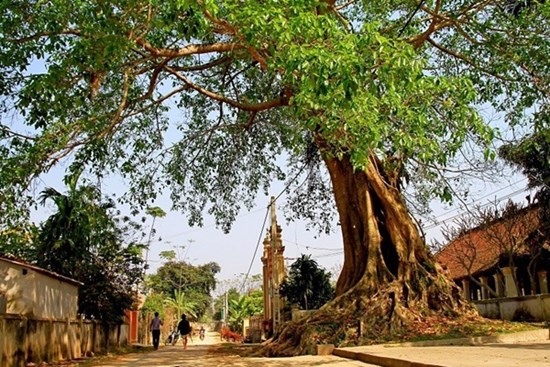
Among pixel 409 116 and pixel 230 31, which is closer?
pixel 409 116

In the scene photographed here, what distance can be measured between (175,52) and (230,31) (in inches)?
114

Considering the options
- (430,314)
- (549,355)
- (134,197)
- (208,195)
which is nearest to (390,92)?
(549,355)

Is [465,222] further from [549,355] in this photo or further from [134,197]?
[549,355]

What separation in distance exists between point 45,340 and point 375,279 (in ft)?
23.6

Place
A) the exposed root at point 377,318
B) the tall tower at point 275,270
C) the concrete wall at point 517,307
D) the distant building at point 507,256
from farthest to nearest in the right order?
1. the tall tower at point 275,270
2. the distant building at point 507,256
3. the concrete wall at point 517,307
4. the exposed root at point 377,318

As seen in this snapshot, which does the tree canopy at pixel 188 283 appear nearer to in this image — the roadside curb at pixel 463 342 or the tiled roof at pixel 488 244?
the tiled roof at pixel 488 244

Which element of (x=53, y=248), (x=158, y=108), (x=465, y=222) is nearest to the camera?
(x=158, y=108)

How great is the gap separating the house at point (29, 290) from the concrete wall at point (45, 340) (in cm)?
47

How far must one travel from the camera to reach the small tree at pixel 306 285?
23.6 meters

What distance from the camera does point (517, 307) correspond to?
16797mm

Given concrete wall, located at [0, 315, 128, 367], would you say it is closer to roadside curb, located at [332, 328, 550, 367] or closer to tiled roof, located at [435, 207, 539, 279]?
roadside curb, located at [332, 328, 550, 367]

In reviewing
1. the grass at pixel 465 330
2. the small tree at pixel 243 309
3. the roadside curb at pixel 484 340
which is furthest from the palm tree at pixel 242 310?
the roadside curb at pixel 484 340

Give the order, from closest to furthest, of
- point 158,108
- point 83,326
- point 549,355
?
1. point 549,355
2. point 158,108
3. point 83,326

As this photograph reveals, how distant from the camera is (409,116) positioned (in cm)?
804
